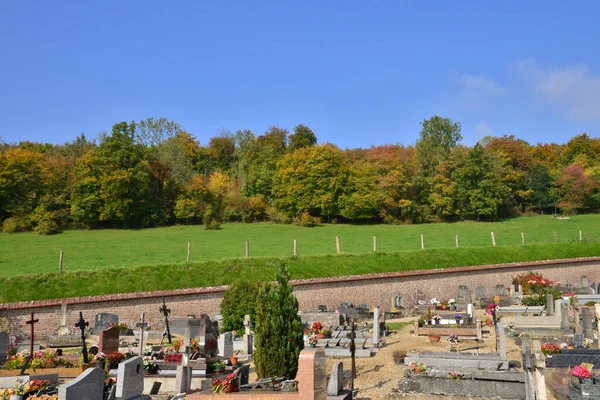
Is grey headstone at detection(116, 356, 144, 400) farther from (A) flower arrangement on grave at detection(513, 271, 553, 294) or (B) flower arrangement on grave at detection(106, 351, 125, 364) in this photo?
(A) flower arrangement on grave at detection(513, 271, 553, 294)

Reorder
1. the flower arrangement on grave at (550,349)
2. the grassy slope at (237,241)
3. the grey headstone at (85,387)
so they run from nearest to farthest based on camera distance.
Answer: the grey headstone at (85,387) → the flower arrangement on grave at (550,349) → the grassy slope at (237,241)

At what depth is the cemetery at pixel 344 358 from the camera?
36.7 ft

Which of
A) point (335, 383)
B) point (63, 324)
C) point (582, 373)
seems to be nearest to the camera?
point (582, 373)

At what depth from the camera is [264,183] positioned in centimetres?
6153

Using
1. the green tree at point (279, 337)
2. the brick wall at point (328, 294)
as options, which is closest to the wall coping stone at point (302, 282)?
the brick wall at point (328, 294)

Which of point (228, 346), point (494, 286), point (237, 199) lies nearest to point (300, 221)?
point (237, 199)

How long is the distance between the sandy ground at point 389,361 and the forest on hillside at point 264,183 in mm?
34192

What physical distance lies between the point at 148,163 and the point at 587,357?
154ft

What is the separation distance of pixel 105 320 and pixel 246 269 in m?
9.03

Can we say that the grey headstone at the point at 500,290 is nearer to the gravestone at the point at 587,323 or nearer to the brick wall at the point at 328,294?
the brick wall at the point at 328,294

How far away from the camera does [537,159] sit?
7344cm

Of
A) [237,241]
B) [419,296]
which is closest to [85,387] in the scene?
[419,296]

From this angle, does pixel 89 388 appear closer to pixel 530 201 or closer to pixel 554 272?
pixel 554 272

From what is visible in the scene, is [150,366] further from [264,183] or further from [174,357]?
[264,183]
